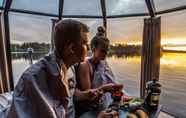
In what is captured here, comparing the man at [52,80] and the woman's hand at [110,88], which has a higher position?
the man at [52,80]

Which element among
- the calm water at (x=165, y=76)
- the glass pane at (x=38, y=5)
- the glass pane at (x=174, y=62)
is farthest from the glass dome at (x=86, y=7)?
the calm water at (x=165, y=76)

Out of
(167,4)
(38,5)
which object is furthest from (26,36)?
(167,4)

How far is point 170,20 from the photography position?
425 cm

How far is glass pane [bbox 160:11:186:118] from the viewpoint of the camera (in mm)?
3943

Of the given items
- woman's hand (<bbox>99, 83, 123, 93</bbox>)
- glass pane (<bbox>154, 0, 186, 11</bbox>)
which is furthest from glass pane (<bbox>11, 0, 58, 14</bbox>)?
woman's hand (<bbox>99, 83, 123, 93</bbox>)

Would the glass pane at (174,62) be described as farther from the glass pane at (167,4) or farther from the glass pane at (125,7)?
the glass pane at (125,7)

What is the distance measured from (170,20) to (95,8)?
177cm

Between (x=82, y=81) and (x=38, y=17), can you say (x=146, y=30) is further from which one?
(x=82, y=81)

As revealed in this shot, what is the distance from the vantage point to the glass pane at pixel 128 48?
481cm

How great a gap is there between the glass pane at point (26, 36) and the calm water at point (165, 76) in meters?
0.05

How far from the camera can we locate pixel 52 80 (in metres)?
0.85

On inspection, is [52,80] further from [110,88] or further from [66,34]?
[110,88]

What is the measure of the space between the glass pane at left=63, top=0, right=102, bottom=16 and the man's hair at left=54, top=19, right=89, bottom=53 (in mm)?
3928

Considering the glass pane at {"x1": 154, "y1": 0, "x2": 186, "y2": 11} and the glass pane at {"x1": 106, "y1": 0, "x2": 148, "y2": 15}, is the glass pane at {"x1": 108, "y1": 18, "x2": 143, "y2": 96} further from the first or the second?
the glass pane at {"x1": 154, "y1": 0, "x2": 186, "y2": 11}
